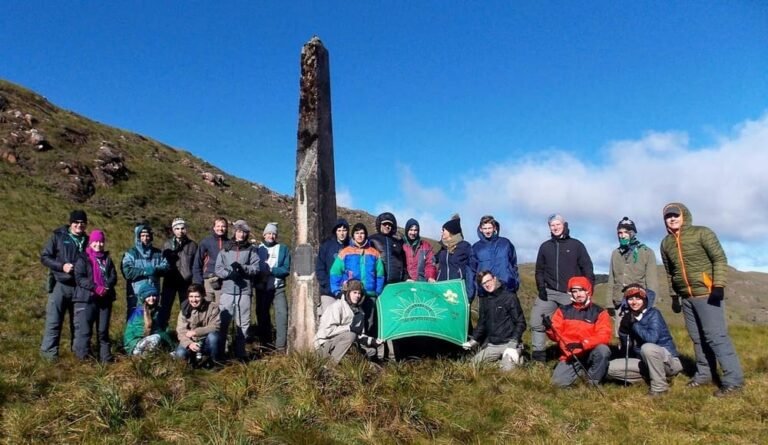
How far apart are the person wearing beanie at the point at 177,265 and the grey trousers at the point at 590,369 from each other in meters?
6.16

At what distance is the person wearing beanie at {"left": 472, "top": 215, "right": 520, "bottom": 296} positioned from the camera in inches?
318

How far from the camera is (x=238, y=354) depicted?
7.85 m

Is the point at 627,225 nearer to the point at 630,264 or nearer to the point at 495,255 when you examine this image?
the point at 630,264

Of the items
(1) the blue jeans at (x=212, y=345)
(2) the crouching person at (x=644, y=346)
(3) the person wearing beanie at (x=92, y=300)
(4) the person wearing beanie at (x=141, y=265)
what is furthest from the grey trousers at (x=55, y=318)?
(2) the crouching person at (x=644, y=346)

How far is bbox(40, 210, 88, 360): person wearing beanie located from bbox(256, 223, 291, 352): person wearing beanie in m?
2.75

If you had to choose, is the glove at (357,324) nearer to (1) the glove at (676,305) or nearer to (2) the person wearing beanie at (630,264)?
(2) the person wearing beanie at (630,264)

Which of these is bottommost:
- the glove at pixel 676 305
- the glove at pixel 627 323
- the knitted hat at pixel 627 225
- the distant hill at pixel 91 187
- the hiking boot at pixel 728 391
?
the hiking boot at pixel 728 391

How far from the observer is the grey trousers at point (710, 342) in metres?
6.41

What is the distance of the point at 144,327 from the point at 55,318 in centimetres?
125

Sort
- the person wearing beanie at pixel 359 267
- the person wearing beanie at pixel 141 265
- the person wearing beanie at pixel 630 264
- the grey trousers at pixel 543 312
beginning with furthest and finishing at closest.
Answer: the person wearing beanie at pixel 141 265 < the person wearing beanie at pixel 630 264 < the grey trousers at pixel 543 312 < the person wearing beanie at pixel 359 267

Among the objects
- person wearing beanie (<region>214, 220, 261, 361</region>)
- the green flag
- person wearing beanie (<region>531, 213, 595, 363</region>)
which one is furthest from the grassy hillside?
person wearing beanie (<region>214, 220, 261, 361</region>)

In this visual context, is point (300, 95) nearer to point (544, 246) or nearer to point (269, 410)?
point (544, 246)

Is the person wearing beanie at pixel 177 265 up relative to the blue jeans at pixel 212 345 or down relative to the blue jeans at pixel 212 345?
up

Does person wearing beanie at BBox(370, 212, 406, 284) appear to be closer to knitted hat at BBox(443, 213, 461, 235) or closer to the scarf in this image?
knitted hat at BBox(443, 213, 461, 235)
